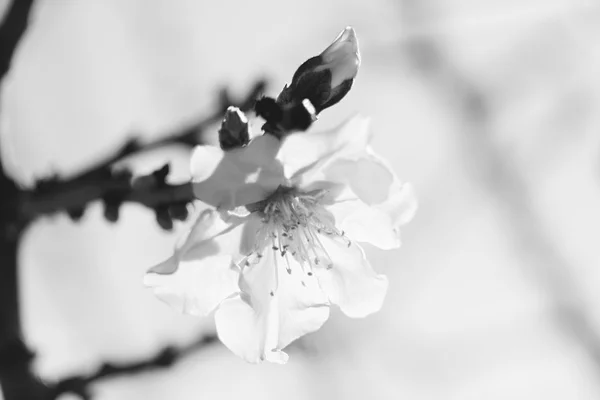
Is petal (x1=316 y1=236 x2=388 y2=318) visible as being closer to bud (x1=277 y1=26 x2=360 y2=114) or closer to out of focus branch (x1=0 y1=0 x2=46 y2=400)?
bud (x1=277 y1=26 x2=360 y2=114)

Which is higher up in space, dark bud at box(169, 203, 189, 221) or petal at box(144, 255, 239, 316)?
dark bud at box(169, 203, 189, 221)

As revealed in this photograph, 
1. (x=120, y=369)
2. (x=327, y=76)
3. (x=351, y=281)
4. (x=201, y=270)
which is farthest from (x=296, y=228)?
(x=120, y=369)

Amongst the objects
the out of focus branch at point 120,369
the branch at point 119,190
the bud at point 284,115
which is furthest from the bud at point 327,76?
the out of focus branch at point 120,369

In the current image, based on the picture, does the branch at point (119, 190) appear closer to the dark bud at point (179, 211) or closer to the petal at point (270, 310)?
the dark bud at point (179, 211)

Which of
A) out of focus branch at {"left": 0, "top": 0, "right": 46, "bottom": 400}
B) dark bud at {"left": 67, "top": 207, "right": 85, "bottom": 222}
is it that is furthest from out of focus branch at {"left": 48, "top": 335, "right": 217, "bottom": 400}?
dark bud at {"left": 67, "top": 207, "right": 85, "bottom": 222}

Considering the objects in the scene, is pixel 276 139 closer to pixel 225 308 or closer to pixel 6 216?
pixel 225 308

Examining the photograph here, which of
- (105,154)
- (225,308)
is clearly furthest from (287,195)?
(105,154)
